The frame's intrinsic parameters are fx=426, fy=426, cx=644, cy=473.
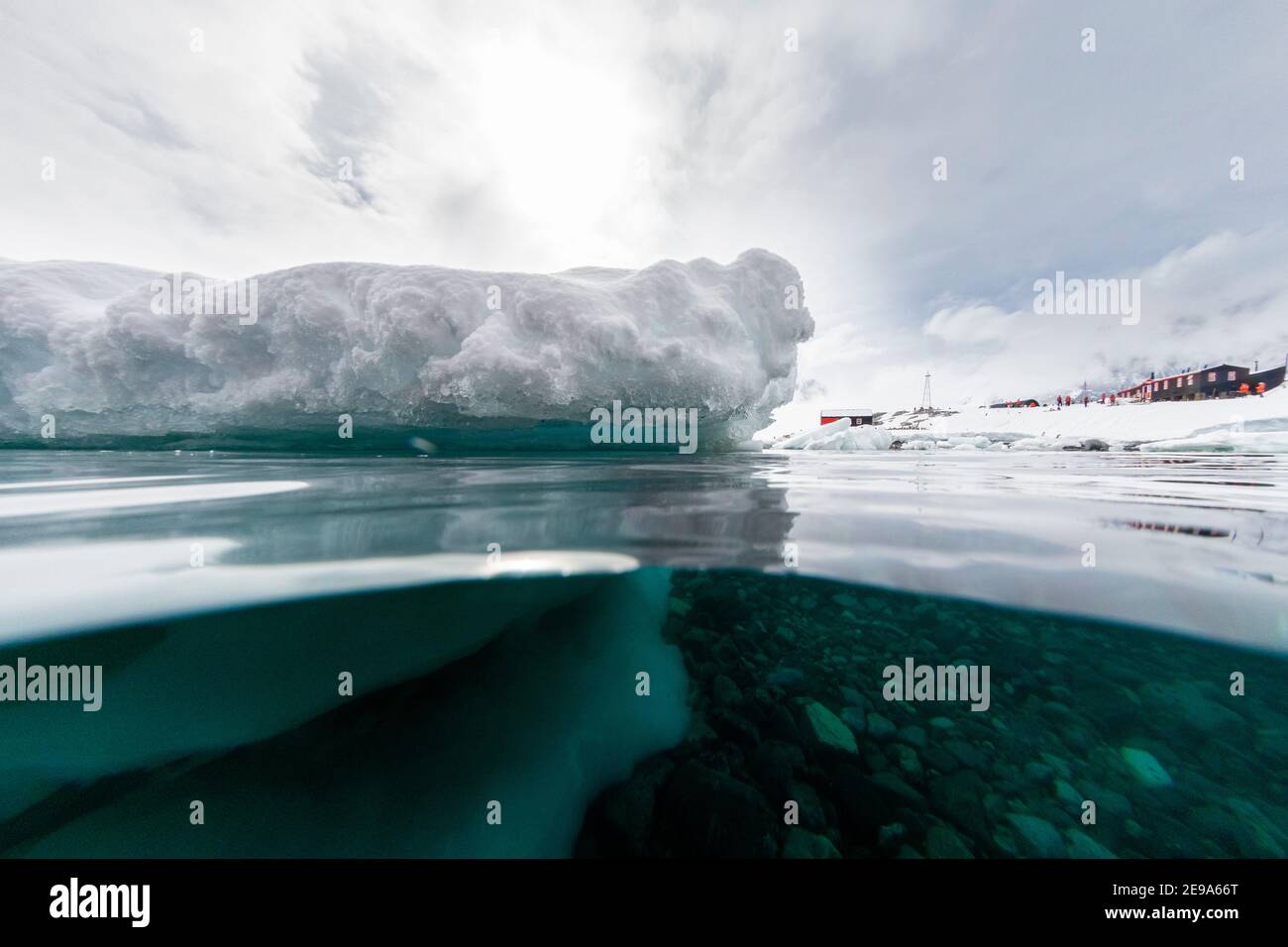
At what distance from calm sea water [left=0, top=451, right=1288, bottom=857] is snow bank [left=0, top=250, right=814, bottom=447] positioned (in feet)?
14.2

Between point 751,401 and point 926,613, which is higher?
point 751,401

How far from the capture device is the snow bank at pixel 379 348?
673 centimetres

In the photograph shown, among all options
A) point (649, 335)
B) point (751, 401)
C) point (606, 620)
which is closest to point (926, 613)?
point (606, 620)

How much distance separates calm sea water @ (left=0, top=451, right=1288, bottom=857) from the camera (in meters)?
1.51

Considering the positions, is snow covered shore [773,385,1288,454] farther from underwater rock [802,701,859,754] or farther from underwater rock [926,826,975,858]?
underwater rock [926,826,975,858]

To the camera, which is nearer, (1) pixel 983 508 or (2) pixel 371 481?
(1) pixel 983 508

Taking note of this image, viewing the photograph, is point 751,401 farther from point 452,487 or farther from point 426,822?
point 426,822

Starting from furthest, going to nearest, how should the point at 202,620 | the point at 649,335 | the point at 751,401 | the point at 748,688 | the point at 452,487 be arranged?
the point at 751,401
the point at 649,335
the point at 452,487
the point at 748,688
the point at 202,620

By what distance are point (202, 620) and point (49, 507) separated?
275cm

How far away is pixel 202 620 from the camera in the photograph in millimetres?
1811

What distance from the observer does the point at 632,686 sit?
228 centimetres

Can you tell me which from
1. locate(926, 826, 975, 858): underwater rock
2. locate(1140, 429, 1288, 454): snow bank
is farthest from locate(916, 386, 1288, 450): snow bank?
locate(926, 826, 975, 858): underwater rock

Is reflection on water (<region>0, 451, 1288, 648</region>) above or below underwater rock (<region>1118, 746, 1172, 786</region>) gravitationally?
above

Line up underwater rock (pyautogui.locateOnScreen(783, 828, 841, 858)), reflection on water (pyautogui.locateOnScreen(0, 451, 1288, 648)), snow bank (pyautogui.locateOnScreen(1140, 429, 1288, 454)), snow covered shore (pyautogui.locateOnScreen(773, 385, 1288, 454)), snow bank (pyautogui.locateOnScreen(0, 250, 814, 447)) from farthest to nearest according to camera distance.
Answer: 1. snow covered shore (pyautogui.locateOnScreen(773, 385, 1288, 454))
2. snow bank (pyautogui.locateOnScreen(1140, 429, 1288, 454))
3. snow bank (pyautogui.locateOnScreen(0, 250, 814, 447))
4. reflection on water (pyautogui.locateOnScreen(0, 451, 1288, 648))
5. underwater rock (pyautogui.locateOnScreen(783, 828, 841, 858))
